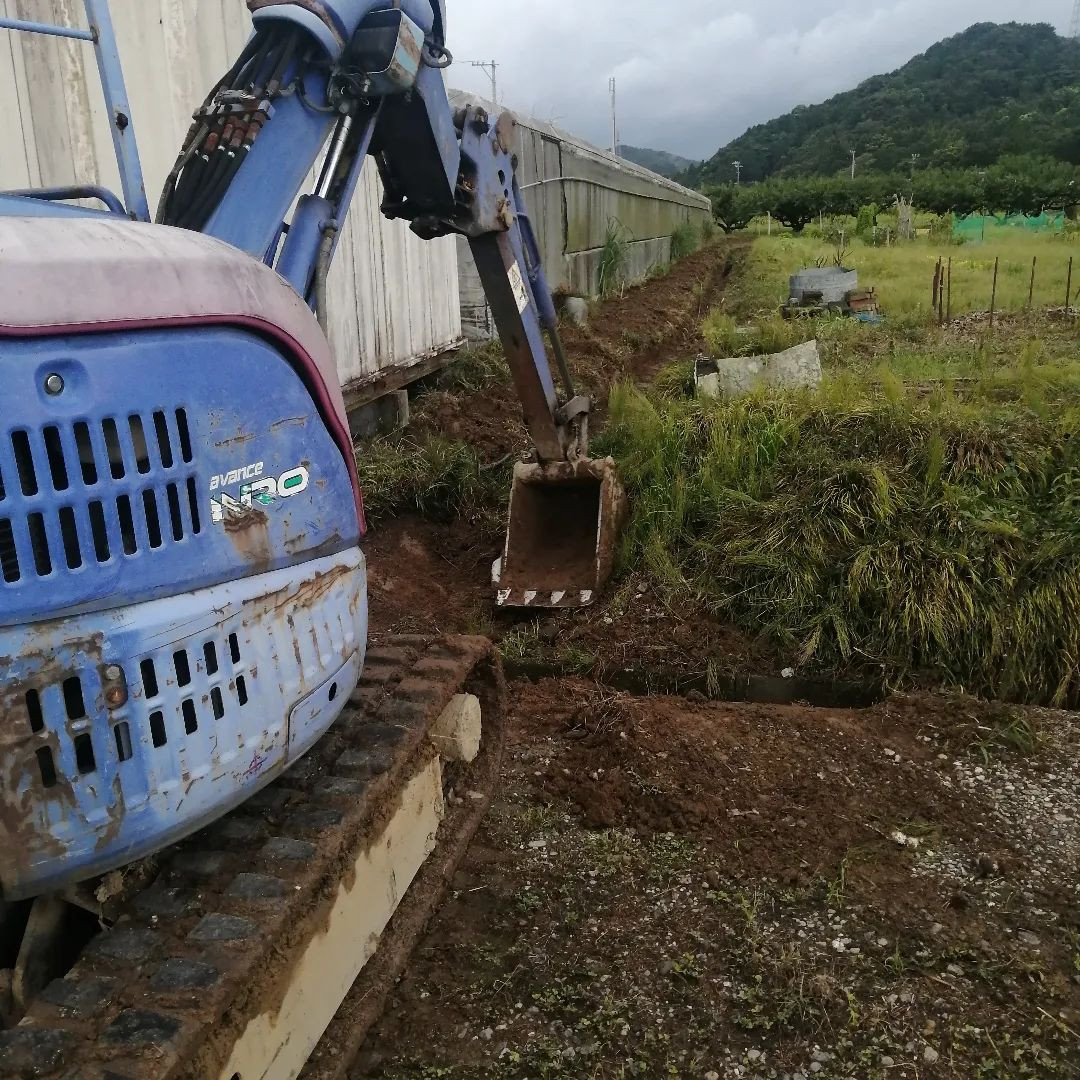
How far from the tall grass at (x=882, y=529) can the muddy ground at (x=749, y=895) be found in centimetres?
38

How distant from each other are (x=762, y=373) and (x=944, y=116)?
90.3 meters

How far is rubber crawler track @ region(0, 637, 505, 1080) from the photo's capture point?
164 centimetres

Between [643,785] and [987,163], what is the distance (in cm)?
6716

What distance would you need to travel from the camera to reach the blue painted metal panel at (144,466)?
59.7 inches

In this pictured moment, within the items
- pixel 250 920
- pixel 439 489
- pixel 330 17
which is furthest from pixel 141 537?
pixel 439 489

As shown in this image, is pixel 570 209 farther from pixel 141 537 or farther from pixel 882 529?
pixel 141 537

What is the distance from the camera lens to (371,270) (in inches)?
272

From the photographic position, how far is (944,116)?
274 feet

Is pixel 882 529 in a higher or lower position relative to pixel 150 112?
lower

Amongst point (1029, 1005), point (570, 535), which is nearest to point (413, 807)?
point (1029, 1005)

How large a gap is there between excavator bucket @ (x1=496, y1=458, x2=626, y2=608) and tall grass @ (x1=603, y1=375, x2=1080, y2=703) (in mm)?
212

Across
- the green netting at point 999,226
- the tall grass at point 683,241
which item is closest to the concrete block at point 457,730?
the green netting at point 999,226

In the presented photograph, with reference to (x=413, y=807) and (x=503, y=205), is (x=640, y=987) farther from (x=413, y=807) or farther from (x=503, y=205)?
(x=503, y=205)

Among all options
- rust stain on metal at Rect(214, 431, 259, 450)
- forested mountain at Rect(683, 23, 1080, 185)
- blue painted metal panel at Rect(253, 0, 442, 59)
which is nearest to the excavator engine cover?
rust stain on metal at Rect(214, 431, 259, 450)
